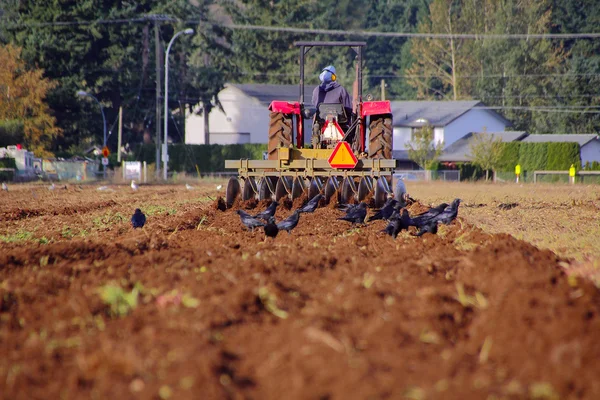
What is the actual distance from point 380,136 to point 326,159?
4.84 ft

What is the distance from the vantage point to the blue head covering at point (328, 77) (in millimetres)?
15539

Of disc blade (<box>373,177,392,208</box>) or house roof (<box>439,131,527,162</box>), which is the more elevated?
house roof (<box>439,131,527,162</box>)

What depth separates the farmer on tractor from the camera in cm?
1602

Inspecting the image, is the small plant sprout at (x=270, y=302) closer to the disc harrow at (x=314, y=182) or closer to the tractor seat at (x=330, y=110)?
the disc harrow at (x=314, y=182)

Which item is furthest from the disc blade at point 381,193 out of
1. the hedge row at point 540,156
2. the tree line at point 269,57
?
the hedge row at point 540,156

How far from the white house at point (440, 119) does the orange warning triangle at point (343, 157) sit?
53296 mm

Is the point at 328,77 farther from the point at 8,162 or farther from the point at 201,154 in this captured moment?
the point at 201,154

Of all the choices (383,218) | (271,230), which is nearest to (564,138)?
(383,218)

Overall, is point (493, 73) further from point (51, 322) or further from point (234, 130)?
point (51, 322)

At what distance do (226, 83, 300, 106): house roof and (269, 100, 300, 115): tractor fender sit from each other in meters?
52.5

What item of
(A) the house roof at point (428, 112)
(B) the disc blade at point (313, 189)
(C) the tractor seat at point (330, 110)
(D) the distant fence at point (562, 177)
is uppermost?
(A) the house roof at point (428, 112)

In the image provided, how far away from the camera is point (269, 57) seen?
77000 mm

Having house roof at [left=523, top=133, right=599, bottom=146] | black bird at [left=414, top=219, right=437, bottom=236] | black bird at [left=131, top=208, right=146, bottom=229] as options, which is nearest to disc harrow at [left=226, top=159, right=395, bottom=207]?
black bird at [left=131, top=208, right=146, bottom=229]

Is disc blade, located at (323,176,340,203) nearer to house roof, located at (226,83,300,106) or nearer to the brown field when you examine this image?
the brown field
